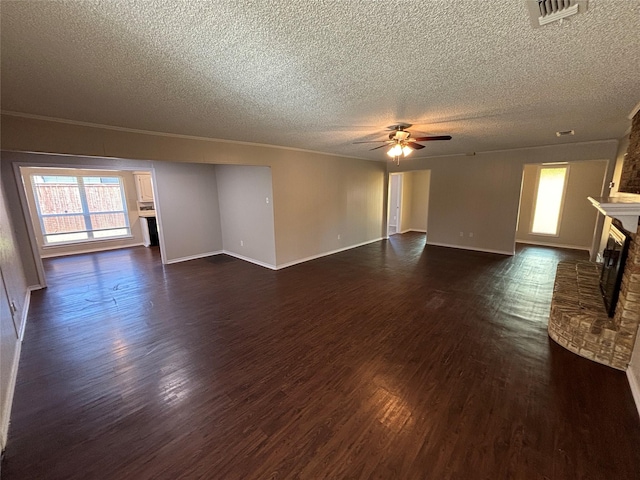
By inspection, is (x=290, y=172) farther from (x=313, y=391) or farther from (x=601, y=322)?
(x=601, y=322)

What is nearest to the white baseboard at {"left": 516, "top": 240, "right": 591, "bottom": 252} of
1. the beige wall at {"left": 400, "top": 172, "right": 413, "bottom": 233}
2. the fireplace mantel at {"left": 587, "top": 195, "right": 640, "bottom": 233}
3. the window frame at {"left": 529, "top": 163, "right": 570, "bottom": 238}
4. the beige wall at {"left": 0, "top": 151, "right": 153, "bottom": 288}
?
the window frame at {"left": 529, "top": 163, "right": 570, "bottom": 238}

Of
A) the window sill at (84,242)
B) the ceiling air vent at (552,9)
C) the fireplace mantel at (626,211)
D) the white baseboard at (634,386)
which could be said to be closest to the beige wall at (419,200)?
the fireplace mantel at (626,211)

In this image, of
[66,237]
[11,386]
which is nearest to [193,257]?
[66,237]

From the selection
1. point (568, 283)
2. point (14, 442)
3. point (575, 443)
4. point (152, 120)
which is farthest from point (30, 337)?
point (568, 283)

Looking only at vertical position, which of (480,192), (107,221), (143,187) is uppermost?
(143,187)

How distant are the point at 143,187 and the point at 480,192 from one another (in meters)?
9.16

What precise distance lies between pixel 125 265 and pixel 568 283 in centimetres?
786

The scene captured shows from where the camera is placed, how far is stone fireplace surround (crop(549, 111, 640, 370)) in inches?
87.7

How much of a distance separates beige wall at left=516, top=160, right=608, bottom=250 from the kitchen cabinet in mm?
10600

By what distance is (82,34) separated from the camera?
1358 millimetres

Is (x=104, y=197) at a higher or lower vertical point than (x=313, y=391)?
higher

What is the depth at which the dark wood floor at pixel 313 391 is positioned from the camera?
1601 mm

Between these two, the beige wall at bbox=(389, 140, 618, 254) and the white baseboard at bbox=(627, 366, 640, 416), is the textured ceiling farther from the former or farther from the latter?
the beige wall at bbox=(389, 140, 618, 254)

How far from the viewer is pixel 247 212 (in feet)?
18.8
